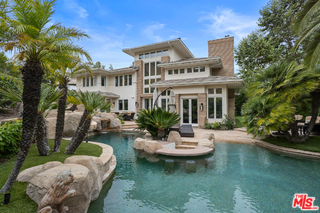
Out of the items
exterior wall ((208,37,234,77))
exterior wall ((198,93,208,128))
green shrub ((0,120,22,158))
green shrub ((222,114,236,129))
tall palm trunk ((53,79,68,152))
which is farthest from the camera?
exterior wall ((208,37,234,77))

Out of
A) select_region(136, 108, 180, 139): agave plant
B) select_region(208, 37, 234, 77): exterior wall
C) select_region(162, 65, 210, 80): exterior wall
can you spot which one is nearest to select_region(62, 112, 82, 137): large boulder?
select_region(136, 108, 180, 139): agave plant

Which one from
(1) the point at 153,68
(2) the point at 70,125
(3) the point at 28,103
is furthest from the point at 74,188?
(1) the point at 153,68

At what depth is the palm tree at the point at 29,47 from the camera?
3.01 m

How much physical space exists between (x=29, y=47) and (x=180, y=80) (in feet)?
46.5

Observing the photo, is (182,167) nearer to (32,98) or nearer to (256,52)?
(32,98)

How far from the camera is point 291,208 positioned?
10.8ft

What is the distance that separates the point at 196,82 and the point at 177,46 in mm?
6848

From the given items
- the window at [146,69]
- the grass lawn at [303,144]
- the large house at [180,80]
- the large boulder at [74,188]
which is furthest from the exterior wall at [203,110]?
the large boulder at [74,188]

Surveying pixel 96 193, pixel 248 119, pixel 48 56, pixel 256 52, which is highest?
pixel 256 52

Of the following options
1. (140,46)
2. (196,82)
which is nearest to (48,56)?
(196,82)

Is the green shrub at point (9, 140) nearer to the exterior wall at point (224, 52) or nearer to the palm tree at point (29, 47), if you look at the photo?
the palm tree at point (29, 47)

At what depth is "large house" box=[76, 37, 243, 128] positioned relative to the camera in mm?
14766

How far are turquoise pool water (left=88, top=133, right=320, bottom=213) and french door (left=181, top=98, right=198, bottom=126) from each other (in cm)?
886

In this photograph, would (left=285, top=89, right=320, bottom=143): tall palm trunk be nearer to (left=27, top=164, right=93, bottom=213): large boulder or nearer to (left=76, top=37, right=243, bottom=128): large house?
→ (left=76, top=37, right=243, bottom=128): large house
